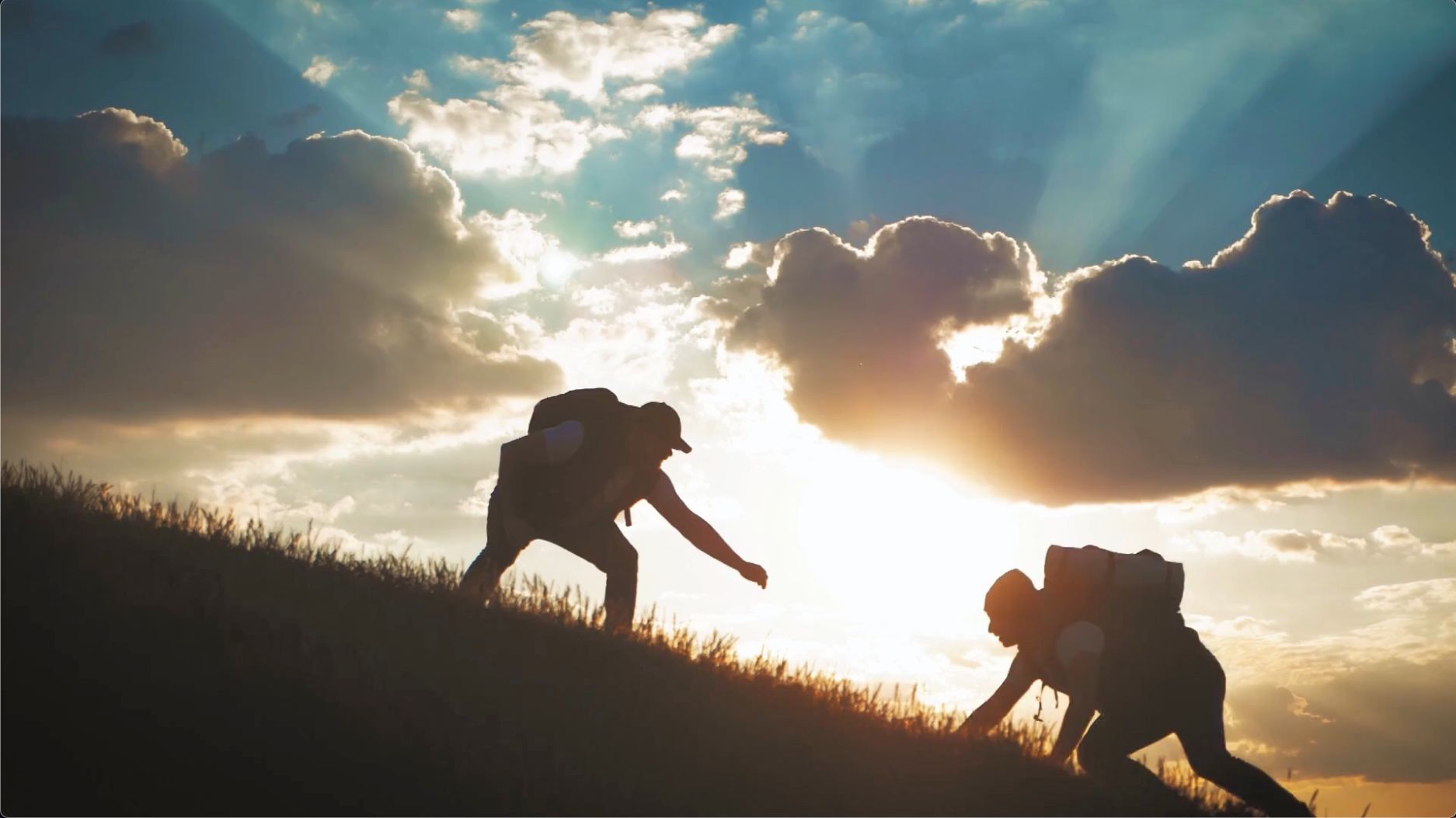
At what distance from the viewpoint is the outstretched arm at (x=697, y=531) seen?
425 inches

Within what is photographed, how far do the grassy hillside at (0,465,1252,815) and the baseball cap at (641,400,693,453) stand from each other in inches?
62.9

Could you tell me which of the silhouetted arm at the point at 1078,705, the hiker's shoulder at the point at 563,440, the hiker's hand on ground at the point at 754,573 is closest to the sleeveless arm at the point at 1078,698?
the silhouetted arm at the point at 1078,705

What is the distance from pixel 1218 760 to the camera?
9438 millimetres

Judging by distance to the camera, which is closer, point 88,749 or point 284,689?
point 88,749

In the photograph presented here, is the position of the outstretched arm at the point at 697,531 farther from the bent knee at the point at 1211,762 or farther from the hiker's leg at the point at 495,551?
the bent knee at the point at 1211,762

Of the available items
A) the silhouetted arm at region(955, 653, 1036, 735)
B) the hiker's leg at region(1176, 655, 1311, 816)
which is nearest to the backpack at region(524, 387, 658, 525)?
the silhouetted arm at region(955, 653, 1036, 735)

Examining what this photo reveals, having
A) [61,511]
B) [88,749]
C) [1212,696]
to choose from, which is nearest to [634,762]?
[88,749]

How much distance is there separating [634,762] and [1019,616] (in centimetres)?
407

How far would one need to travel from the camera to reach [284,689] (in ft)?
22.5

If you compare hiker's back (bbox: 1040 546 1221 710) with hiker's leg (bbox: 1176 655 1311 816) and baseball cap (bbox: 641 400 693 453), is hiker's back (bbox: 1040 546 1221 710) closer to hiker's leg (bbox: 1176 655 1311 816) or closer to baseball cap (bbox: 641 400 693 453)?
hiker's leg (bbox: 1176 655 1311 816)

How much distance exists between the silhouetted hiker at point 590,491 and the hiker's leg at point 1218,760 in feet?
11.7

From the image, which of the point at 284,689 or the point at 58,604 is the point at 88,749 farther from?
the point at 58,604

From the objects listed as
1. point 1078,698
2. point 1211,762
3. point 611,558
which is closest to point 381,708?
point 611,558

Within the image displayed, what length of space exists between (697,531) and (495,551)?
1.77 meters
